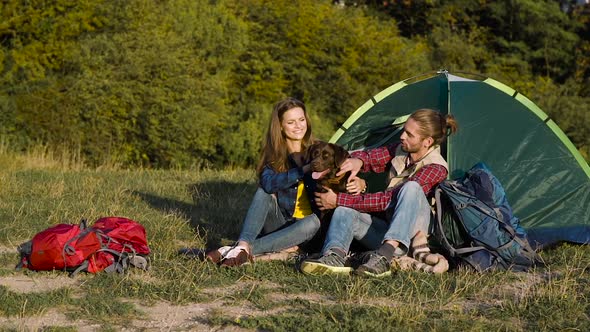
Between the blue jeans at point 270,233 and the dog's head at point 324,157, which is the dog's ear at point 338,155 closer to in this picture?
the dog's head at point 324,157

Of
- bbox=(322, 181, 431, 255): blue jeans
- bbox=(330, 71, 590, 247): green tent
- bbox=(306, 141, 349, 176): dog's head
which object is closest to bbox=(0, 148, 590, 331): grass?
bbox=(322, 181, 431, 255): blue jeans

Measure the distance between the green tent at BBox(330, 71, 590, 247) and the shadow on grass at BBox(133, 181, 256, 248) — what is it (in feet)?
4.41

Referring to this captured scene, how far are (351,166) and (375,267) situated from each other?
98 cm

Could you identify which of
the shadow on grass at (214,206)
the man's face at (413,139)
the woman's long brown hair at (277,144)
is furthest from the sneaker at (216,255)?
the man's face at (413,139)

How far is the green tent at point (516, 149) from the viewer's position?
770 cm

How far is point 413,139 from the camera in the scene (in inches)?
261

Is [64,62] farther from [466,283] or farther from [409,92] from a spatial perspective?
[466,283]

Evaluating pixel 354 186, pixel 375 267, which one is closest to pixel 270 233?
pixel 354 186

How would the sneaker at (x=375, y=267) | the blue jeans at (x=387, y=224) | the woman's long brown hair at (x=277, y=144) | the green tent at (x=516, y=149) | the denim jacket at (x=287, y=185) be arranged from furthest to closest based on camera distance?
the green tent at (x=516, y=149)
the woman's long brown hair at (x=277, y=144)
the denim jacket at (x=287, y=185)
the blue jeans at (x=387, y=224)
the sneaker at (x=375, y=267)

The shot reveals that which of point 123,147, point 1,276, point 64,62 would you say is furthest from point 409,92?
point 64,62

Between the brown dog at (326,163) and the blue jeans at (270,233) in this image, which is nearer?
the brown dog at (326,163)

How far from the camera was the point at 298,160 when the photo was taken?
6.84 m

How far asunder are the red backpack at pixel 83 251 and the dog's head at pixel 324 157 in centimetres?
141

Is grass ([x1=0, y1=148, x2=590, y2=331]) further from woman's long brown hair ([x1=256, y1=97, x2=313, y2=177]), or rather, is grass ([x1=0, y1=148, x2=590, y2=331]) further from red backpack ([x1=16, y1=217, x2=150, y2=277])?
woman's long brown hair ([x1=256, y1=97, x2=313, y2=177])
